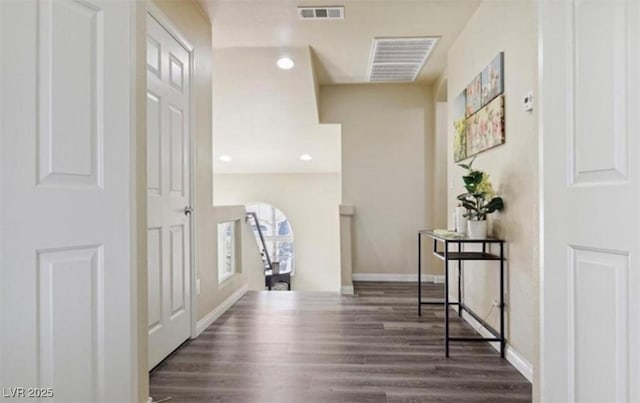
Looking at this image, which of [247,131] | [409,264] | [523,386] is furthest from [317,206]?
[523,386]

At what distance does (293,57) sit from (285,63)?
130 mm

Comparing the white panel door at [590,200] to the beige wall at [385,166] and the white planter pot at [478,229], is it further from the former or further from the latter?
the beige wall at [385,166]

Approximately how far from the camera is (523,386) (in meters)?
1.99

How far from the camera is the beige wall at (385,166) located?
4.80 m

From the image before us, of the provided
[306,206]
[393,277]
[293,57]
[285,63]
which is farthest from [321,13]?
[306,206]

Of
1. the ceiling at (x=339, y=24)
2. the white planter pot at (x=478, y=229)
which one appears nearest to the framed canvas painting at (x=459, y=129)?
the ceiling at (x=339, y=24)

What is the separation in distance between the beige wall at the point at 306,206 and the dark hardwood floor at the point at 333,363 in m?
4.52

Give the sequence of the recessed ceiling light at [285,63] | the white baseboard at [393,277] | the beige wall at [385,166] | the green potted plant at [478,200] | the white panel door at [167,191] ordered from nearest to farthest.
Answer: the white panel door at [167,191], the green potted plant at [478,200], the recessed ceiling light at [285,63], the white baseboard at [393,277], the beige wall at [385,166]

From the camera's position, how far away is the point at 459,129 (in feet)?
10.8

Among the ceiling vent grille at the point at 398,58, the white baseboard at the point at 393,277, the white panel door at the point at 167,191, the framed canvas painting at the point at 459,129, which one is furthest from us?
the white baseboard at the point at 393,277

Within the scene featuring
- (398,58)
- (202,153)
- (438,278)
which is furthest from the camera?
(438,278)

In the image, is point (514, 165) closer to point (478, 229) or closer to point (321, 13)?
point (478, 229)

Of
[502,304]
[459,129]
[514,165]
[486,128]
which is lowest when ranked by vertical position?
[502,304]

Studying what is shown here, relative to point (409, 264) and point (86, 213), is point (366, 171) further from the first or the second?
point (86, 213)
